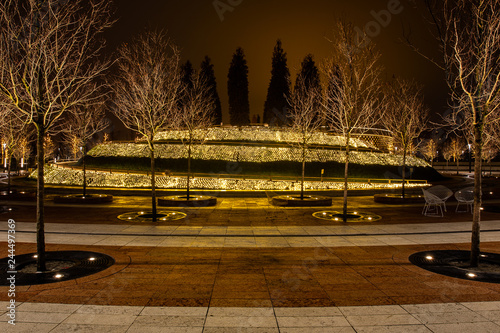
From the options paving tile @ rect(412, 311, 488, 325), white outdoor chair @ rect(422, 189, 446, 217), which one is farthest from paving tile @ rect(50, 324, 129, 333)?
white outdoor chair @ rect(422, 189, 446, 217)

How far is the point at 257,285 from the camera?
6160 millimetres

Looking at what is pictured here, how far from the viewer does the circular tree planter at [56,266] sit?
20.9ft

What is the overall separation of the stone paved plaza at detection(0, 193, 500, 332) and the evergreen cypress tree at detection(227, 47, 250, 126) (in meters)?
43.5

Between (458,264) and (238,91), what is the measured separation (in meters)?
50.2

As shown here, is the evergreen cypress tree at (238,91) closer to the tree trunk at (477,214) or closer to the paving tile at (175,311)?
the tree trunk at (477,214)

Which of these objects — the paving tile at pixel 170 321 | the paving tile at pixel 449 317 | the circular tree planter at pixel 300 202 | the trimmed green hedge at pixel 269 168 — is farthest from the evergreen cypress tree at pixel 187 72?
the paving tile at pixel 449 317

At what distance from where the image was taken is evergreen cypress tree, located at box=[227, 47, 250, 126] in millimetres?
53844

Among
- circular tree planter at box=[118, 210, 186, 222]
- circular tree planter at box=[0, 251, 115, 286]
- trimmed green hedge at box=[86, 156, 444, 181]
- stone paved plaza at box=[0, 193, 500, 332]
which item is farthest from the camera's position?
trimmed green hedge at box=[86, 156, 444, 181]

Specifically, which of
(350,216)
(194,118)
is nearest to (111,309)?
(350,216)

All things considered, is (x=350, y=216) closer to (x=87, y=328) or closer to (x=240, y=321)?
(x=240, y=321)

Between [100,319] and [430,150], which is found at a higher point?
[430,150]

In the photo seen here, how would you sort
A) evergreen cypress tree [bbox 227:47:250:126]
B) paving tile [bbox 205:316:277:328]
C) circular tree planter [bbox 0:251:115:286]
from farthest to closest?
evergreen cypress tree [bbox 227:47:250:126] < circular tree planter [bbox 0:251:115:286] < paving tile [bbox 205:316:277:328]

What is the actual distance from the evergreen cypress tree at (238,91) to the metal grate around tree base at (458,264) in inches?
1828

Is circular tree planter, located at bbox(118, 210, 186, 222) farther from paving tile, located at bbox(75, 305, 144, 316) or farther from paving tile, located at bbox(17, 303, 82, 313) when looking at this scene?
paving tile, located at bbox(75, 305, 144, 316)
